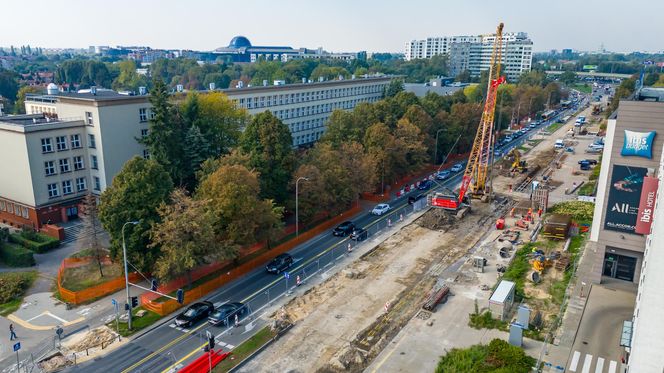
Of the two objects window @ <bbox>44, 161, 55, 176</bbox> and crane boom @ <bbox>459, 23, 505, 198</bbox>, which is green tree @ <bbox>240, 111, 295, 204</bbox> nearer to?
window @ <bbox>44, 161, 55, 176</bbox>

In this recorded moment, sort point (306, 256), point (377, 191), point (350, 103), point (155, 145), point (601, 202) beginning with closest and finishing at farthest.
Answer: point (601, 202), point (306, 256), point (155, 145), point (377, 191), point (350, 103)

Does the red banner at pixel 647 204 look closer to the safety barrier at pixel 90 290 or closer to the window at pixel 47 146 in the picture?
the safety barrier at pixel 90 290

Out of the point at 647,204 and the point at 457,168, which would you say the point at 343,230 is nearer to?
the point at 647,204

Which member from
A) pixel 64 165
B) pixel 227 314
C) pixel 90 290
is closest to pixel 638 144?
pixel 227 314

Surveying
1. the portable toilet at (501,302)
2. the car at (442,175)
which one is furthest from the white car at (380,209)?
the portable toilet at (501,302)

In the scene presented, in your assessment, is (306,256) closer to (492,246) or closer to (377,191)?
(492,246)

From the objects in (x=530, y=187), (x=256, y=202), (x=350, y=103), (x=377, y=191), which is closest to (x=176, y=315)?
(x=256, y=202)
